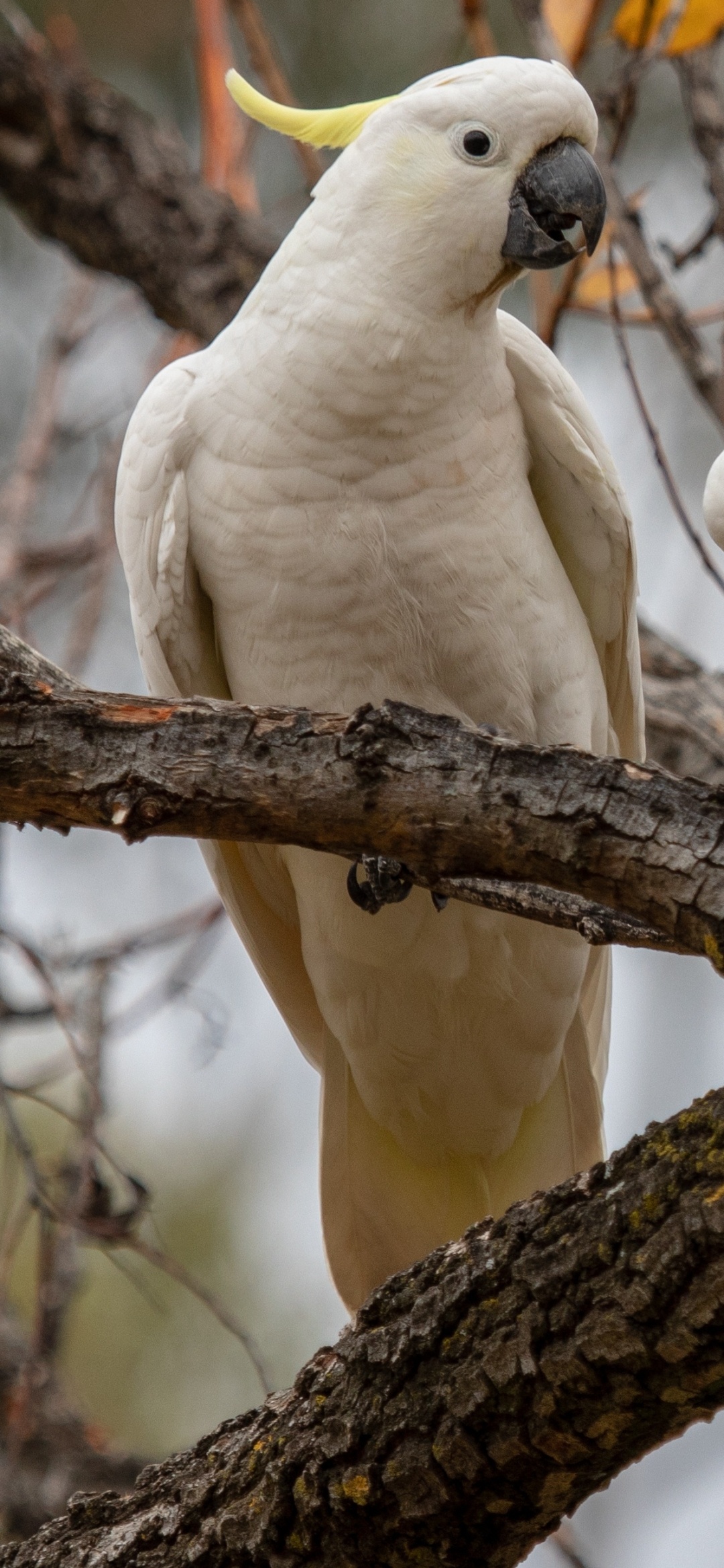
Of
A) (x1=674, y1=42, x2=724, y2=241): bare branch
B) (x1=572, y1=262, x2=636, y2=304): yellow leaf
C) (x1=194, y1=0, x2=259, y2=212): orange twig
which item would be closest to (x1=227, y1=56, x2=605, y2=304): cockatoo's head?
(x1=674, y1=42, x2=724, y2=241): bare branch

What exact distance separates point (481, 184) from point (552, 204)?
0.11m

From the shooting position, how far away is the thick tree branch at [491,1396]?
1401 millimetres

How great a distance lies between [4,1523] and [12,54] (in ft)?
11.6

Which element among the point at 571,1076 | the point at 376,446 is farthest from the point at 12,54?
the point at 571,1076

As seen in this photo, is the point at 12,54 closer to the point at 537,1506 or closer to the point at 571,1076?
the point at 571,1076

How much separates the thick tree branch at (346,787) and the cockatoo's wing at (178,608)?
813 millimetres

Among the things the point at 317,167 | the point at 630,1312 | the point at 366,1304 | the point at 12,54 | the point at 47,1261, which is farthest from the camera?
the point at 12,54

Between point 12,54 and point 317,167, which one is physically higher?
point 12,54

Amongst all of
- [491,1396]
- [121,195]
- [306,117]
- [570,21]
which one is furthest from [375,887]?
[121,195]

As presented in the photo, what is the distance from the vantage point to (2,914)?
8.91 ft

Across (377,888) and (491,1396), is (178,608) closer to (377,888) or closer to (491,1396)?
(377,888)

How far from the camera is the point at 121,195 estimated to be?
12.9ft

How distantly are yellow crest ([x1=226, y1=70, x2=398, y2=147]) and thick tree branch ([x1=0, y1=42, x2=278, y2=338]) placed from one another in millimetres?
1109

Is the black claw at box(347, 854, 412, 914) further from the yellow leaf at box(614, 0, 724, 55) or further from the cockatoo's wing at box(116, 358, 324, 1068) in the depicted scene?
the yellow leaf at box(614, 0, 724, 55)
